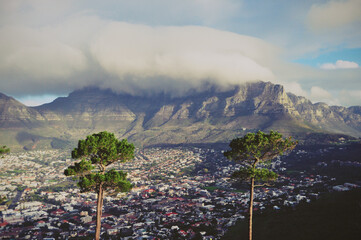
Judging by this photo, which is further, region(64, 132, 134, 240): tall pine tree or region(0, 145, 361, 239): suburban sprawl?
region(0, 145, 361, 239): suburban sprawl

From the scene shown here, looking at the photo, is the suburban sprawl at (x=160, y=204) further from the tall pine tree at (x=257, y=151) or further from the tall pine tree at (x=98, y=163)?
the tall pine tree at (x=98, y=163)

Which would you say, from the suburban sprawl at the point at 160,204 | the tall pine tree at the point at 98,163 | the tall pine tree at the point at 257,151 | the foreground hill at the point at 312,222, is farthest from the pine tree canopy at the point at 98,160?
the foreground hill at the point at 312,222

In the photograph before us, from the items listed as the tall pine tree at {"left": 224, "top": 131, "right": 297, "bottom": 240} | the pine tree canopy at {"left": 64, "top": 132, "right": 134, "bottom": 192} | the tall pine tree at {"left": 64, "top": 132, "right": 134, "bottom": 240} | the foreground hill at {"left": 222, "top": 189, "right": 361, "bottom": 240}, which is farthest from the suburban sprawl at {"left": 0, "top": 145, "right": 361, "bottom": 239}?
the foreground hill at {"left": 222, "top": 189, "right": 361, "bottom": 240}

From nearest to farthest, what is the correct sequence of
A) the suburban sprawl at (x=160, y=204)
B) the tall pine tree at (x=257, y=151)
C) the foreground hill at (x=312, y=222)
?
the tall pine tree at (x=257, y=151) → the foreground hill at (x=312, y=222) → the suburban sprawl at (x=160, y=204)

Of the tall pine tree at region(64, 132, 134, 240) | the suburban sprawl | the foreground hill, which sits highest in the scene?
the tall pine tree at region(64, 132, 134, 240)

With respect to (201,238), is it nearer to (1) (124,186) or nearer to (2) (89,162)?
(1) (124,186)

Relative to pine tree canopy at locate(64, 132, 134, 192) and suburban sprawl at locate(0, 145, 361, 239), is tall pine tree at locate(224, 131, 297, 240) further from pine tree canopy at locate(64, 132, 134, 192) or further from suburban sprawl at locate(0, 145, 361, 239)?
pine tree canopy at locate(64, 132, 134, 192)

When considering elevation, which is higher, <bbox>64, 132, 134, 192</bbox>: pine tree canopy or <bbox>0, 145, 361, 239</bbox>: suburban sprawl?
<bbox>64, 132, 134, 192</bbox>: pine tree canopy

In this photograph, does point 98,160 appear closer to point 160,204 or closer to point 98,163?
point 98,163

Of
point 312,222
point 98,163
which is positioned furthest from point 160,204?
point 98,163

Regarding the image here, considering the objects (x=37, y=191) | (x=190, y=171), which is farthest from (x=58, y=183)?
(x=190, y=171)

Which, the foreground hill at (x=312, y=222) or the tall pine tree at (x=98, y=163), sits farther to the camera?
the foreground hill at (x=312, y=222)
